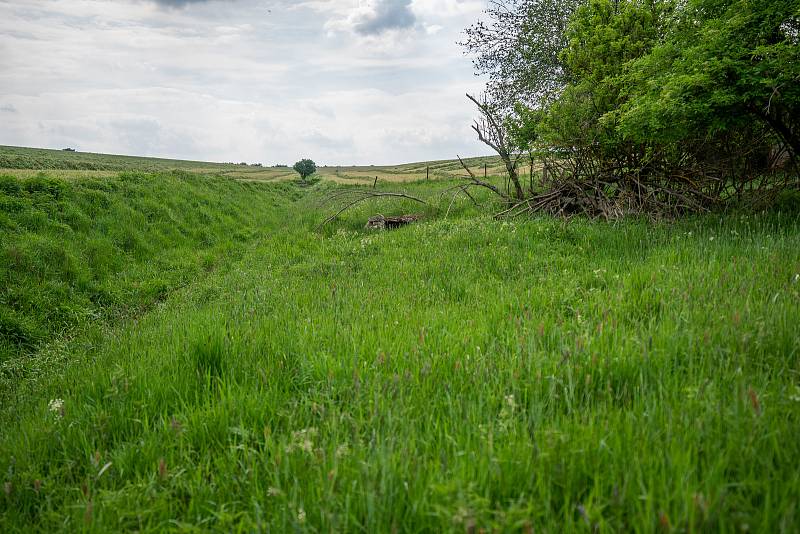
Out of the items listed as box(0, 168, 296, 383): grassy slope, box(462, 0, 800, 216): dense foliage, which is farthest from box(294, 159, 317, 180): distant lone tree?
box(462, 0, 800, 216): dense foliage

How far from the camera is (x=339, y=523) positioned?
1.95 metres

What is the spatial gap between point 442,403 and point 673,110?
7.62 m

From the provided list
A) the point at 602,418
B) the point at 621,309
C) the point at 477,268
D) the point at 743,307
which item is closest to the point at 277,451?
the point at 602,418

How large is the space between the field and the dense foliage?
8.59ft

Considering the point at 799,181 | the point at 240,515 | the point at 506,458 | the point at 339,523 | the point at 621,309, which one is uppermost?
the point at 799,181

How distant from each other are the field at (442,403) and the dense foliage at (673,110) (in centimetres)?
262

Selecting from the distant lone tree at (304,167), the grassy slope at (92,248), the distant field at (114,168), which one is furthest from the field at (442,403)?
the distant lone tree at (304,167)

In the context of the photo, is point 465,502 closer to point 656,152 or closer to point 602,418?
point 602,418

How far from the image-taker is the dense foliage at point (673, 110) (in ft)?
24.5

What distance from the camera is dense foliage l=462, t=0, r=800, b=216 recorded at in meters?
7.48

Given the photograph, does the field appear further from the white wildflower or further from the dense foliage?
the dense foliage

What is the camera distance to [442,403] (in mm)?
2971

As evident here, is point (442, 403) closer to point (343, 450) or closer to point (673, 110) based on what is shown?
point (343, 450)

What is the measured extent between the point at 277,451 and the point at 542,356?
6.68 feet
